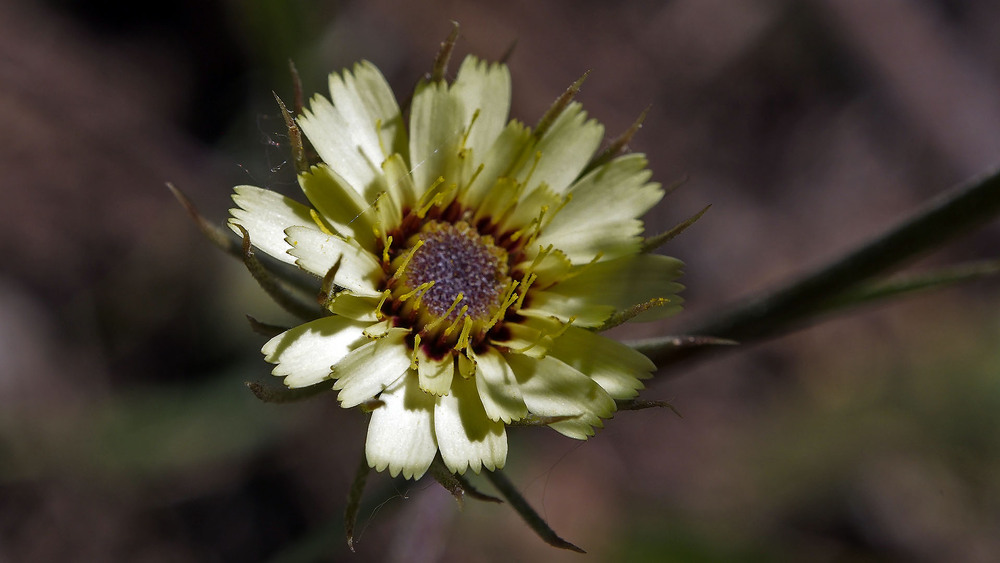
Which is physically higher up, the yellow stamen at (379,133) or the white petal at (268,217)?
the yellow stamen at (379,133)

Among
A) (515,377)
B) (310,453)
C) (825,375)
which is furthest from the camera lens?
(825,375)

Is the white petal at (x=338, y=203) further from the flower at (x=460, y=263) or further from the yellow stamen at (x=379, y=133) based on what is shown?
the yellow stamen at (x=379, y=133)

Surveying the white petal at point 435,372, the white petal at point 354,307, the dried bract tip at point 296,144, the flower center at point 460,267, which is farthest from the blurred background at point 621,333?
the dried bract tip at point 296,144

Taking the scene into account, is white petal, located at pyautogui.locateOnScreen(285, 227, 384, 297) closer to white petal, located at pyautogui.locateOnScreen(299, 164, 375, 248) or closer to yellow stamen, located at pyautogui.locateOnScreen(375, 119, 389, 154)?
white petal, located at pyautogui.locateOnScreen(299, 164, 375, 248)

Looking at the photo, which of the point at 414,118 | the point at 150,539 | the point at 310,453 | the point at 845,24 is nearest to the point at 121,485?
the point at 150,539

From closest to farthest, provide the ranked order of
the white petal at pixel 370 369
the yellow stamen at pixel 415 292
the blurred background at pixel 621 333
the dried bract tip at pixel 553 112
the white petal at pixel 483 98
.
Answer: the white petal at pixel 370 369 → the dried bract tip at pixel 553 112 → the yellow stamen at pixel 415 292 → the white petal at pixel 483 98 → the blurred background at pixel 621 333

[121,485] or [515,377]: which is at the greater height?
[515,377]

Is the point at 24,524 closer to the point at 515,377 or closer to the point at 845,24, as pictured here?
the point at 515,377
